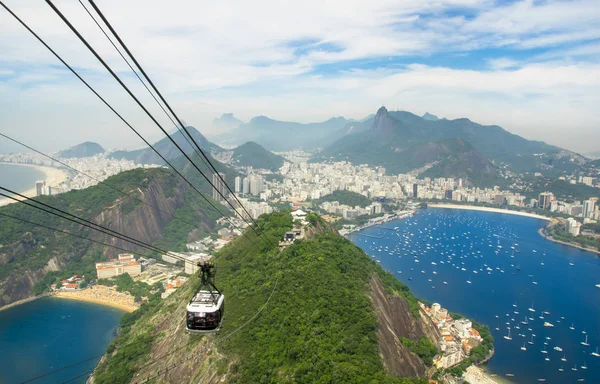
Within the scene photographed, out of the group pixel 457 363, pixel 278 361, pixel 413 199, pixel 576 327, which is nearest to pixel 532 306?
pixel 576 327

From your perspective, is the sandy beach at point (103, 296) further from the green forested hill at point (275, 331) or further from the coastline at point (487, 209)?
the coastline at point (487, 209)

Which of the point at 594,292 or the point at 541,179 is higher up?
the point at 541,179

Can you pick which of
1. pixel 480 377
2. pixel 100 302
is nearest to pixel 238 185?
pixel 100 302

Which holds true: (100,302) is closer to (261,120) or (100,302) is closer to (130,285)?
(130,285)

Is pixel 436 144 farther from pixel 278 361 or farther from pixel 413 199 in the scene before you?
pixel 278 361

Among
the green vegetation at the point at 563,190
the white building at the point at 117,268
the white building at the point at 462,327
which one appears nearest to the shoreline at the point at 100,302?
the white building at the point at 117,268

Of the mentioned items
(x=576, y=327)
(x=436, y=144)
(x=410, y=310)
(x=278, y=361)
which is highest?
(x=436, y=144)
